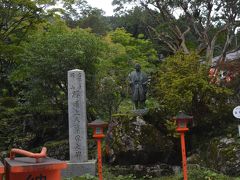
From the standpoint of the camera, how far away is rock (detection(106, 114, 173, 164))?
13312 millimetres

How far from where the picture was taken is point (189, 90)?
1312 cm

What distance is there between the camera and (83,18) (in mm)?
41594

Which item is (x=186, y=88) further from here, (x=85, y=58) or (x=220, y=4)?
(x=220, y=4)

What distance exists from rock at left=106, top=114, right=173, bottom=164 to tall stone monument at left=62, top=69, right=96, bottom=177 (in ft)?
3.20

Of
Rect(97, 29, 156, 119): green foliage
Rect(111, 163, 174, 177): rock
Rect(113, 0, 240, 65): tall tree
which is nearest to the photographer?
Rect(111, 163, 174, 177): rock

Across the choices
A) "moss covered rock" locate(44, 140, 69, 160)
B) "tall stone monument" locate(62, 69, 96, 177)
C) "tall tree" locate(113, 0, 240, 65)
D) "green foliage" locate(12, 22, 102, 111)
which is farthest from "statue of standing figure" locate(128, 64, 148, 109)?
"tall tree" locate(113, 0, 240, 65)

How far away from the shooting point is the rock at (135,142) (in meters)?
13.3

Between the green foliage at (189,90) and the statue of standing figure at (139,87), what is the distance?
2.81 feet

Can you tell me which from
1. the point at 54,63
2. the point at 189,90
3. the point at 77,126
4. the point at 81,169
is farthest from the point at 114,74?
the point at 81,169

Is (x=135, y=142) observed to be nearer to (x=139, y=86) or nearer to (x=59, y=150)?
(x=139, y=86)

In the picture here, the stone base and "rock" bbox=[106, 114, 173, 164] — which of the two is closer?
the stone base

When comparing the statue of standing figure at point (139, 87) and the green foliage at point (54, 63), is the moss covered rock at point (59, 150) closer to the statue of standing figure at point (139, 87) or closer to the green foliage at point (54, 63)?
the green foliage at point (54, 63)

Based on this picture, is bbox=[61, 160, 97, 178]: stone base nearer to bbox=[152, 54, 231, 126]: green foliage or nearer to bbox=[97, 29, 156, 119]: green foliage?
bbox=[152, 54, 231, 126]: green foliage

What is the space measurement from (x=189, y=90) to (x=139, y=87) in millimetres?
2669
